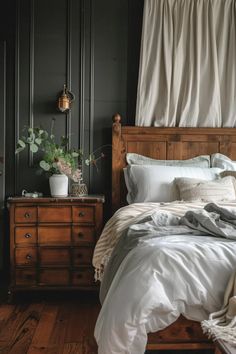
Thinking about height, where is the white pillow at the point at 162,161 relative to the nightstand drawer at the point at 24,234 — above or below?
above

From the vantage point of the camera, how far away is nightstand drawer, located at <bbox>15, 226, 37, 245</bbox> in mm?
2891

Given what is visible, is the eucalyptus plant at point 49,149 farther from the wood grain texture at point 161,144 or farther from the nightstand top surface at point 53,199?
the wood grain texture at point 161,144

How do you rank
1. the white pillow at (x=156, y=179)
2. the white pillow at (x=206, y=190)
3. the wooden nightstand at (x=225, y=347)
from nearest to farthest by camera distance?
the wooden nightstand at (x=225, y=347) → the white pillow at (x=206, y=190) → the white pillow at (x=156, y=179)

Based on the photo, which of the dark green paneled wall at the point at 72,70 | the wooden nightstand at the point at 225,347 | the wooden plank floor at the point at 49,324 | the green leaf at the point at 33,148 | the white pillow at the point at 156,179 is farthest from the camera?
the dark green paneled wall at the point at 72,70

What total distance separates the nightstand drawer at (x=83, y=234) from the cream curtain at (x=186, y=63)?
1182 mm

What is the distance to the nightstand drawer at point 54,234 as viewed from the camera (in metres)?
2.90

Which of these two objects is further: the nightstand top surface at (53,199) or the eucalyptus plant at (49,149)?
the eucalyptus plant at (49,149)

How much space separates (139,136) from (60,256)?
1355 millimetres

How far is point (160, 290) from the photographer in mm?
1435

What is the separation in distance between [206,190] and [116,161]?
3.09 feet

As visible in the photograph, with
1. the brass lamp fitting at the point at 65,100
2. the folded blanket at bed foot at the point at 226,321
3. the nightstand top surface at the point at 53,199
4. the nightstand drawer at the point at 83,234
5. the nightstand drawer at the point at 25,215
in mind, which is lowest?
the nightstand drawer at the point at 83,234

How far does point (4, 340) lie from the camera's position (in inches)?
84.9

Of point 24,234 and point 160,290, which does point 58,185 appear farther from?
point 160,290

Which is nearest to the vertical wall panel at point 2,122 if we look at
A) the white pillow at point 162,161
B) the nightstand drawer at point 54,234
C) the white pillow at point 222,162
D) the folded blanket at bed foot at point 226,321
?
the nightstand drawer at point 54,234
